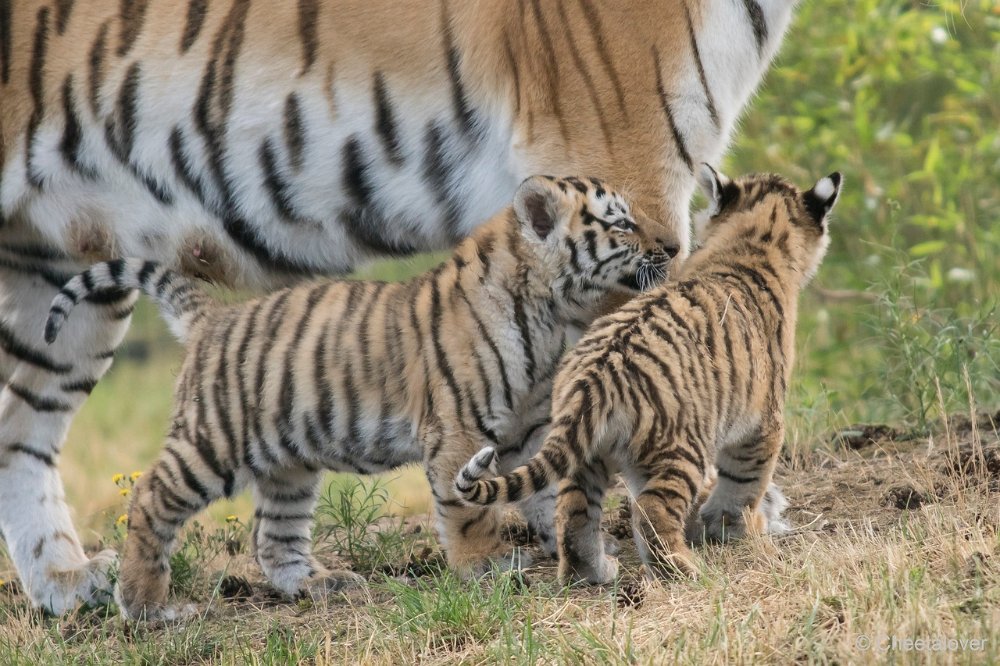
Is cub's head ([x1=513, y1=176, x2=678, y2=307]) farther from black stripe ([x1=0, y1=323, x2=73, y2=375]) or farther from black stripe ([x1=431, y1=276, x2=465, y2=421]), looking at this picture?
black stripe ([x1=0, y1=323, x2=73, y2=375])

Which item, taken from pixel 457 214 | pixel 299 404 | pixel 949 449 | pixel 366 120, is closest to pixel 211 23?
pixel 366 120

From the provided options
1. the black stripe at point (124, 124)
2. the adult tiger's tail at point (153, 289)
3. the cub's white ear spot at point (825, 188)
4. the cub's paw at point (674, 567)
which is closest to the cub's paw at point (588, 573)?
the cub's paw at point (674, 567)

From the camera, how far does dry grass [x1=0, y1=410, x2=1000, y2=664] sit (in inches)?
115

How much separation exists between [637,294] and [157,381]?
909 cm

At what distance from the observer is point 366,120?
4.32 m

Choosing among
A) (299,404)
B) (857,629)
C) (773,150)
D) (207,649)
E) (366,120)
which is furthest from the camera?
(773,150)

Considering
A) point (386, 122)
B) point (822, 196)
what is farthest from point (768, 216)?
point (386, 122)

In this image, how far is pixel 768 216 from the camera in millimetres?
4195

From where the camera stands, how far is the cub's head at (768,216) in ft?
13.6

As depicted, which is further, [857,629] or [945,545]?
[945,545]

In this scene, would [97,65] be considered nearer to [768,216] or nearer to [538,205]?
[538,205]

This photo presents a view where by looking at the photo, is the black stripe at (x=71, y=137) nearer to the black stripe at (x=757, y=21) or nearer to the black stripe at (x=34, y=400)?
the black stripe at (x=34, y=400)

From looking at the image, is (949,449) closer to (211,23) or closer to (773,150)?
(211,23)

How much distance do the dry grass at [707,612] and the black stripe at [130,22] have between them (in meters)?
1.67
